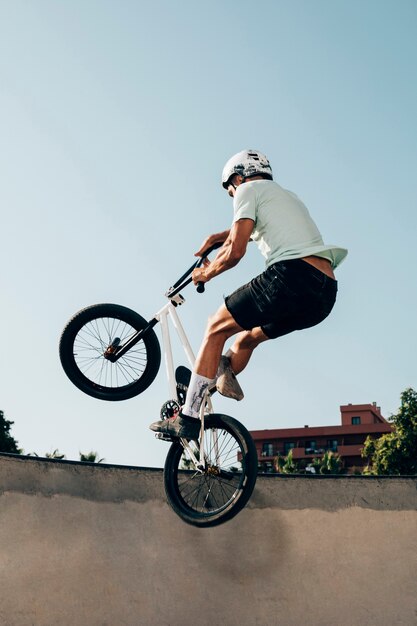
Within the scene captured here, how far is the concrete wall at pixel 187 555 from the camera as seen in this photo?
834 centimetres

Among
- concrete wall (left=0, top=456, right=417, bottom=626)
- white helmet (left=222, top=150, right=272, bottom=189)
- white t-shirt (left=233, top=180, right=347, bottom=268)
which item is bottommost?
concrete wall (left=0, top=456, right=417, bottom=626)

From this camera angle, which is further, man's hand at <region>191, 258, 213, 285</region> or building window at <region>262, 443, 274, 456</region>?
building window at <region>262, 443, 274, 456</region>

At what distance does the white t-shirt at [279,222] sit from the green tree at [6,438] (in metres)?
40.1

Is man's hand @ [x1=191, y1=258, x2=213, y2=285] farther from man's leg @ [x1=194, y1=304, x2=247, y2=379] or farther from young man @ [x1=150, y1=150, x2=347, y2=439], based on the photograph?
man's leg @ [x1=194, y1=304, x2=247, y2=379]

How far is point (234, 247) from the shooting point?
5.60 m

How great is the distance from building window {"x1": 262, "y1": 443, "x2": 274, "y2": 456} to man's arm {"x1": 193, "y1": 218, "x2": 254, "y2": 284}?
8802 centimetres

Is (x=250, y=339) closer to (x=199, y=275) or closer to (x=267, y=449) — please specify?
(x=199, y=275)

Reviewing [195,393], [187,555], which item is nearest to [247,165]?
[195,393]

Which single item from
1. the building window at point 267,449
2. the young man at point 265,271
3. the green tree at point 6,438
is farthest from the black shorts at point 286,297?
the building window at point 267,449

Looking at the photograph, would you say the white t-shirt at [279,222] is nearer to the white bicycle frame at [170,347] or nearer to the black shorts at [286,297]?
the black shorts at [286,297]

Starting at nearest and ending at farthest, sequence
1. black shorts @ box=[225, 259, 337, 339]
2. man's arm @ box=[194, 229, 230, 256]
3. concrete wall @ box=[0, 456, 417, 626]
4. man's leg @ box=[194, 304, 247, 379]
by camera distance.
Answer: black shorts @ box=[225, 259, 337, 339], man's leg @ box=[194, 304, 247, 379], man's arm @ box=[194, 229, 230, 256], concrete wall @ box=[0, 456, 417, 626]

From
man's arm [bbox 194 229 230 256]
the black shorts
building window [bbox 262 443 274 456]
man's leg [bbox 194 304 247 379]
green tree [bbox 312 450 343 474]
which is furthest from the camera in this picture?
building window [bbox 262 443 274 456]

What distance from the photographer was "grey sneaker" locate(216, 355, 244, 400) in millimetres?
6059

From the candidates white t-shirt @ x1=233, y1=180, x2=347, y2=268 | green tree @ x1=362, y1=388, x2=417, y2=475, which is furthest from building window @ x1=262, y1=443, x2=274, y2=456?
white t-shirt @ x1=233, y1=180, x2=347, y2=268
